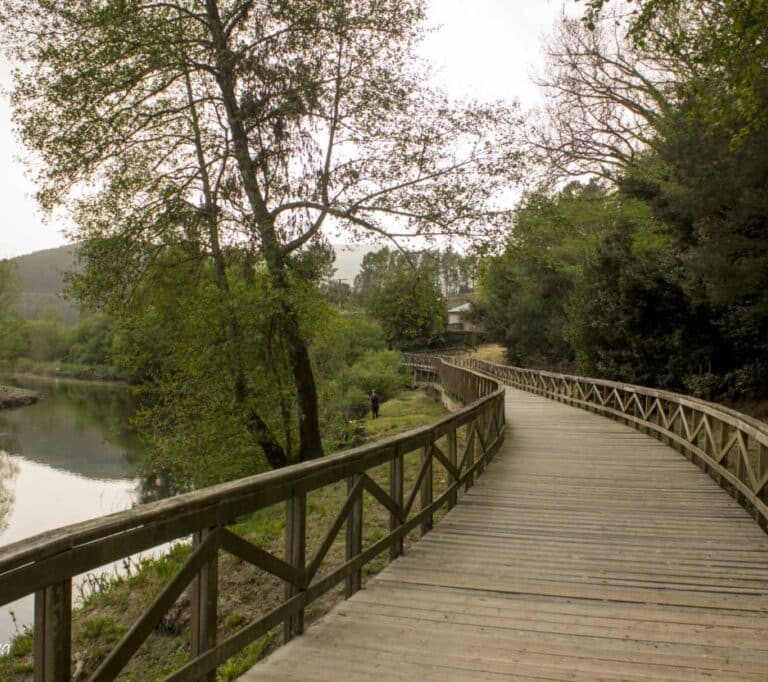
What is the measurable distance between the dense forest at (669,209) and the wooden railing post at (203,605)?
7718mm

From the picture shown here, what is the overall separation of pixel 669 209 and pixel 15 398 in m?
48.6

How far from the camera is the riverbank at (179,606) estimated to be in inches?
277

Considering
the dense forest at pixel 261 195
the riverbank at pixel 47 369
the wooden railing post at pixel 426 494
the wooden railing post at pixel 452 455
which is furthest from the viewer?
the riverbank at pixel 47 369

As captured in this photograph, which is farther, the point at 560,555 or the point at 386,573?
the point at 560,555

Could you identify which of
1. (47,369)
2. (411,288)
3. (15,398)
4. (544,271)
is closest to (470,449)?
(411,288)

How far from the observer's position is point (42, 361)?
96.9m

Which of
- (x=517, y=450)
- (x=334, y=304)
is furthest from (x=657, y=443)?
(x=334, y=304)

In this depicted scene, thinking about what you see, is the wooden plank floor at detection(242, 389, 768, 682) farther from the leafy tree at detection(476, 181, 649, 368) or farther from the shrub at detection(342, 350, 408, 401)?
the shrub at detection(342, 350, 408, 401)

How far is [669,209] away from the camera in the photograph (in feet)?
51.9

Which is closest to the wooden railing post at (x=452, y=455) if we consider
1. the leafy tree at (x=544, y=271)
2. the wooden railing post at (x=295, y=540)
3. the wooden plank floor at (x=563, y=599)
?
the wooden plank floor at (x=563, y=599)

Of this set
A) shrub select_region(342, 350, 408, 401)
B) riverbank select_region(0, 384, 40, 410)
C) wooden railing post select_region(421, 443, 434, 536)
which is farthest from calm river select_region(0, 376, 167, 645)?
shrub select_region(342, 350, 408, 401)

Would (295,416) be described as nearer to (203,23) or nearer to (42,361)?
(203,23)

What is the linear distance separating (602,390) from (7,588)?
2039cm

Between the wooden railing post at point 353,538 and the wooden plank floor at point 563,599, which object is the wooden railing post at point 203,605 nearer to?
the wooden plank floor at point 563,599
